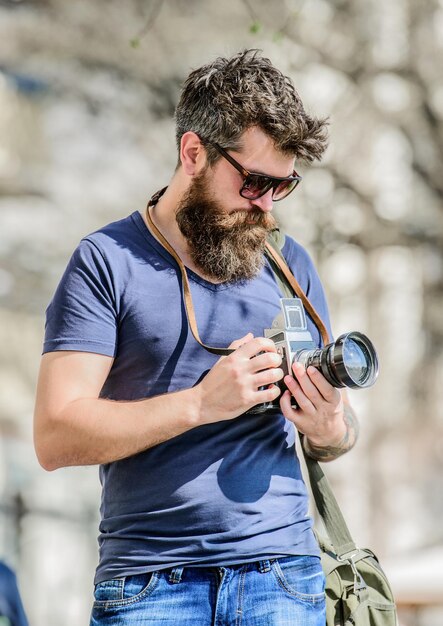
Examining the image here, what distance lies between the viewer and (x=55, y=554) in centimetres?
395

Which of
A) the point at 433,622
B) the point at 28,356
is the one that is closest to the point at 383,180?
the point at 28,356

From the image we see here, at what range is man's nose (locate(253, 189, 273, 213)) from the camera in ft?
6.15

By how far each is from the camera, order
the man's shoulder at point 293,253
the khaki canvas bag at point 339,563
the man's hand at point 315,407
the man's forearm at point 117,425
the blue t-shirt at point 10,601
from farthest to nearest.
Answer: the blue t-shirt at point 10,601
the man's shoulder at point 293,253
the khaki canvas bag at point 339,563
the man's hand at point 315,407
the man's forearm at point 117,425

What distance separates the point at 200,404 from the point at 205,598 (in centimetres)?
33

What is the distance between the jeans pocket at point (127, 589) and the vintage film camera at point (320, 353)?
35cm

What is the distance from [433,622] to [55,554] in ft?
5.25

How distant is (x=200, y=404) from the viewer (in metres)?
1.60

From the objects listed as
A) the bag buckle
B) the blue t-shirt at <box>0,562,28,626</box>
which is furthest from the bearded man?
the blue t-shirt at <box>0,562,28,626</box>

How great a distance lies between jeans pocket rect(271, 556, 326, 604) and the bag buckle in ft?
0.33

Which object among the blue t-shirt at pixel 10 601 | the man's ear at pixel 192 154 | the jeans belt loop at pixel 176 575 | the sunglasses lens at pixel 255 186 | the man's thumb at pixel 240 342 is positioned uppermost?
the man's ear at pixel 192 154

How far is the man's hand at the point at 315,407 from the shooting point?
5.58 ft

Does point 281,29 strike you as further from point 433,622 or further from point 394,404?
point 433,622

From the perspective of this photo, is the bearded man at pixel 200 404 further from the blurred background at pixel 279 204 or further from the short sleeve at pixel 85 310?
the blurred background at pixel 279 204

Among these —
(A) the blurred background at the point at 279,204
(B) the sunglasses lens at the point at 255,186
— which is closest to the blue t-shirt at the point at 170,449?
(B) the sunglasses lens at the point at 255,186
